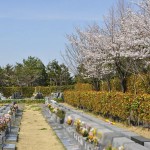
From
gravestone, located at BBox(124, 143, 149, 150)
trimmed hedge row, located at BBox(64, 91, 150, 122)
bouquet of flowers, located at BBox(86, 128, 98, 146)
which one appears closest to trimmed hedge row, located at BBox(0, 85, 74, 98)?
trimmed hedge row, located at BBox(64, 91, 150, 122)

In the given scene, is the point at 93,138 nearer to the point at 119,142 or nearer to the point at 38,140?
the point at 119,142

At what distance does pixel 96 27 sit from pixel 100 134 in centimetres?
1815

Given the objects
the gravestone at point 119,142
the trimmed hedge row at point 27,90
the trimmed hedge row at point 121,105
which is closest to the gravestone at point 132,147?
the gravestone at point 119,142

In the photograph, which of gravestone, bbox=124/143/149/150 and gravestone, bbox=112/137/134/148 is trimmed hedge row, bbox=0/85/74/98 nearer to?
gravestone, bbox=112/137/134/148

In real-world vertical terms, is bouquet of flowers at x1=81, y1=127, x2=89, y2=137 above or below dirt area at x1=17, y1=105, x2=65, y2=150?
above

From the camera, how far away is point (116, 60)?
18.9 metres

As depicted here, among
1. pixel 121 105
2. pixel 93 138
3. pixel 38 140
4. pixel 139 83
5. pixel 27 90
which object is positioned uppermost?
pixel 27 90

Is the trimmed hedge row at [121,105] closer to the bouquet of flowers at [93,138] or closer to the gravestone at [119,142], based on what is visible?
the bouquet of flowers at [93,138]

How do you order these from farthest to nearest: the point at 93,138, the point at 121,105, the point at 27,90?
the point at 27,90 < the point at 121,105 < the point at 93,138

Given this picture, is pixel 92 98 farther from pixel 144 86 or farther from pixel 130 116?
pixel 130 116

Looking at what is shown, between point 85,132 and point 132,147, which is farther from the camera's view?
point 85,132

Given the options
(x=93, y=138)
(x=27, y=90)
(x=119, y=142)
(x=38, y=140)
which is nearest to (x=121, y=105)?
(x=38, y=140)

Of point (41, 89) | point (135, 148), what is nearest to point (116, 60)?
point (135, 148)

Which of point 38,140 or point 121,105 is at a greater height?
point 121,105
